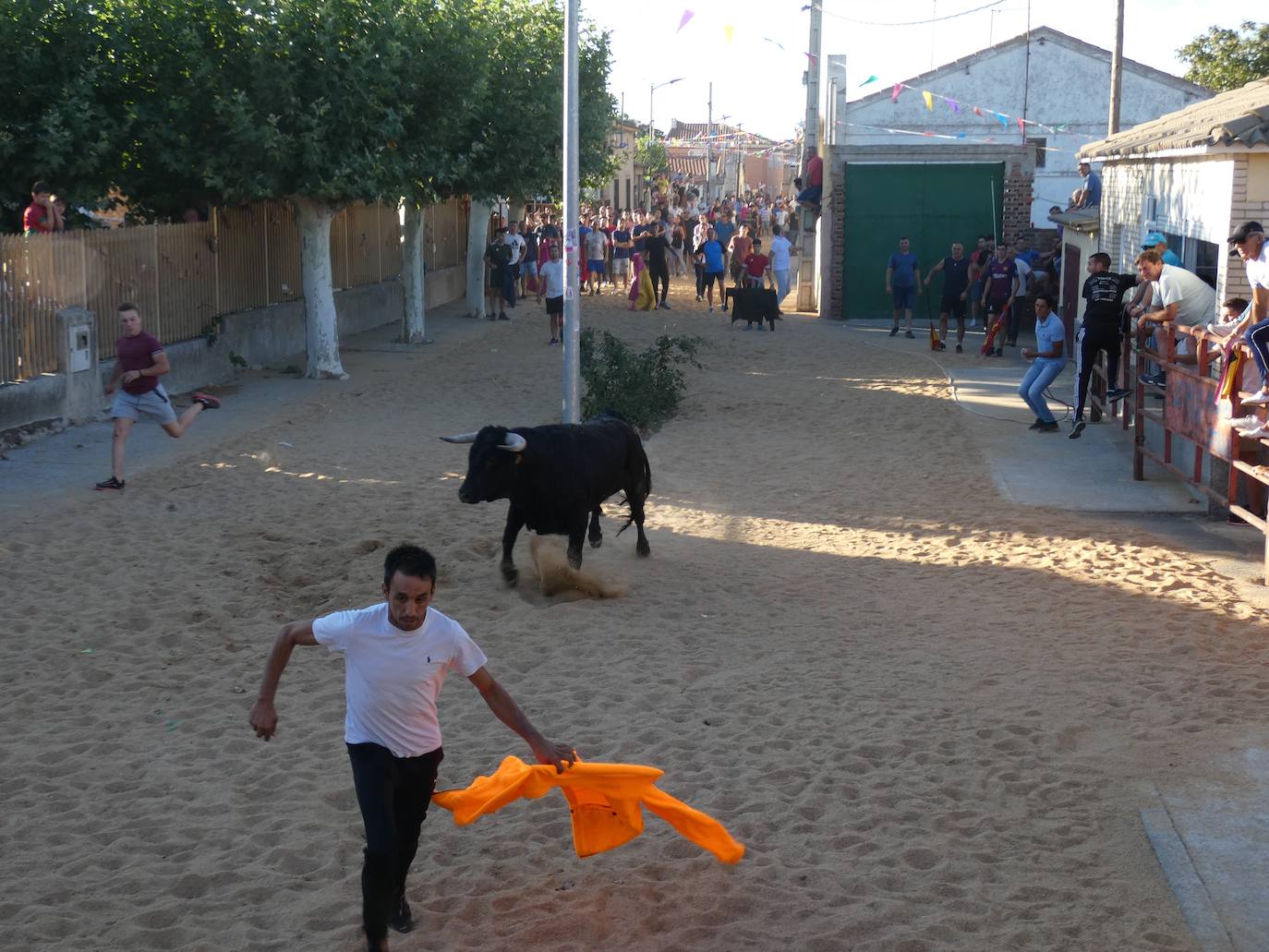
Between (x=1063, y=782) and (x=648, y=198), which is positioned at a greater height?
(x=648, y=198)

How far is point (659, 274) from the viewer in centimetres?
2950

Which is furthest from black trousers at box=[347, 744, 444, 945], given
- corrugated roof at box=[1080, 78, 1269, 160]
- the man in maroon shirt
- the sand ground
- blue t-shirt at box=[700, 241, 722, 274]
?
blue t-shirt at box=[700, 241, 722, 274]

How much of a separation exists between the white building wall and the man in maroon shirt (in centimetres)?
2590

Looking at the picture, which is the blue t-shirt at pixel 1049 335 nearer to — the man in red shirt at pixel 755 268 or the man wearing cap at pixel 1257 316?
the man wearing cap at pixel 1257 316

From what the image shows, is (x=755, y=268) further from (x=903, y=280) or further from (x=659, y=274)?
(x=903, y=280)

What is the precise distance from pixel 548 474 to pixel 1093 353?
8.36 metres

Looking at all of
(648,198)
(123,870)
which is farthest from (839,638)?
(648,198)

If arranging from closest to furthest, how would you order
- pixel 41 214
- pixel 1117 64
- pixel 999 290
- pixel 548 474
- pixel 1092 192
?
pixel 548 474 → pixel 41 214 → pixel 1092 192 → pixel 999 290 → pixel 1117 64

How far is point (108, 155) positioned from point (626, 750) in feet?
45.1

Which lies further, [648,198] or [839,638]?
[648,198]

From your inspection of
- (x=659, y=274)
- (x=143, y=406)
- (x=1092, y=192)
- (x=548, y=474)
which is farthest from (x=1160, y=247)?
(x=659, y=274)

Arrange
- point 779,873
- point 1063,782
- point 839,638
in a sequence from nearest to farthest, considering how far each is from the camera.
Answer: point 779,873 < point 1063,782 < point 839,638

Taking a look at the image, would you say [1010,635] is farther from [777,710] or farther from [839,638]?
[777,710]

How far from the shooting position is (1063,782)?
6.12 meters
